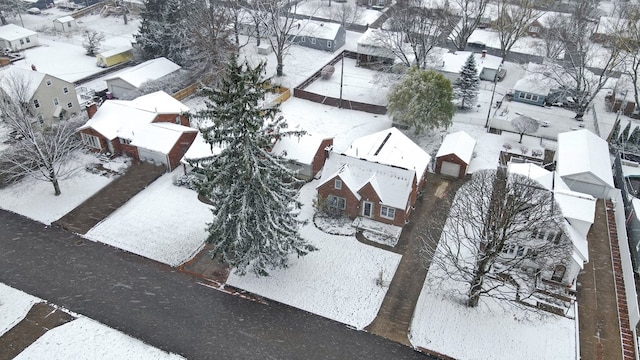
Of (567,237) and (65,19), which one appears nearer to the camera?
(567,237)

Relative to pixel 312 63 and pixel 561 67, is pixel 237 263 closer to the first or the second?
pixel 312 63

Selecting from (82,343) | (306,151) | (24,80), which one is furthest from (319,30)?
(82,343)

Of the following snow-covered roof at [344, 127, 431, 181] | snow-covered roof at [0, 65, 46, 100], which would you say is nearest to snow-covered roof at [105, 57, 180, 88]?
snow-covered roof at [0, 65, 46, 100]

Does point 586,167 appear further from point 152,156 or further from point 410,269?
point 152,156

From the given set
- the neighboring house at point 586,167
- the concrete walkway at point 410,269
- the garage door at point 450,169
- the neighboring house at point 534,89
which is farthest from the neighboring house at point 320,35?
the neighboring house at point 586,167

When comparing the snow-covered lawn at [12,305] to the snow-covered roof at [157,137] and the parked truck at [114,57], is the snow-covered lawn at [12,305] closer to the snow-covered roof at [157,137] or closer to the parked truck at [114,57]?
the snow-covered roof at [157,137]

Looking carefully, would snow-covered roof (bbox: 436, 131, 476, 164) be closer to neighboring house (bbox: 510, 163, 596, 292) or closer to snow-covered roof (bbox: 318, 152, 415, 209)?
snow-covered roof (bbox: 318, 152, 415, 209)

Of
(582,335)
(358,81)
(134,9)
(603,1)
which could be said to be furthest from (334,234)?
(603,1)
